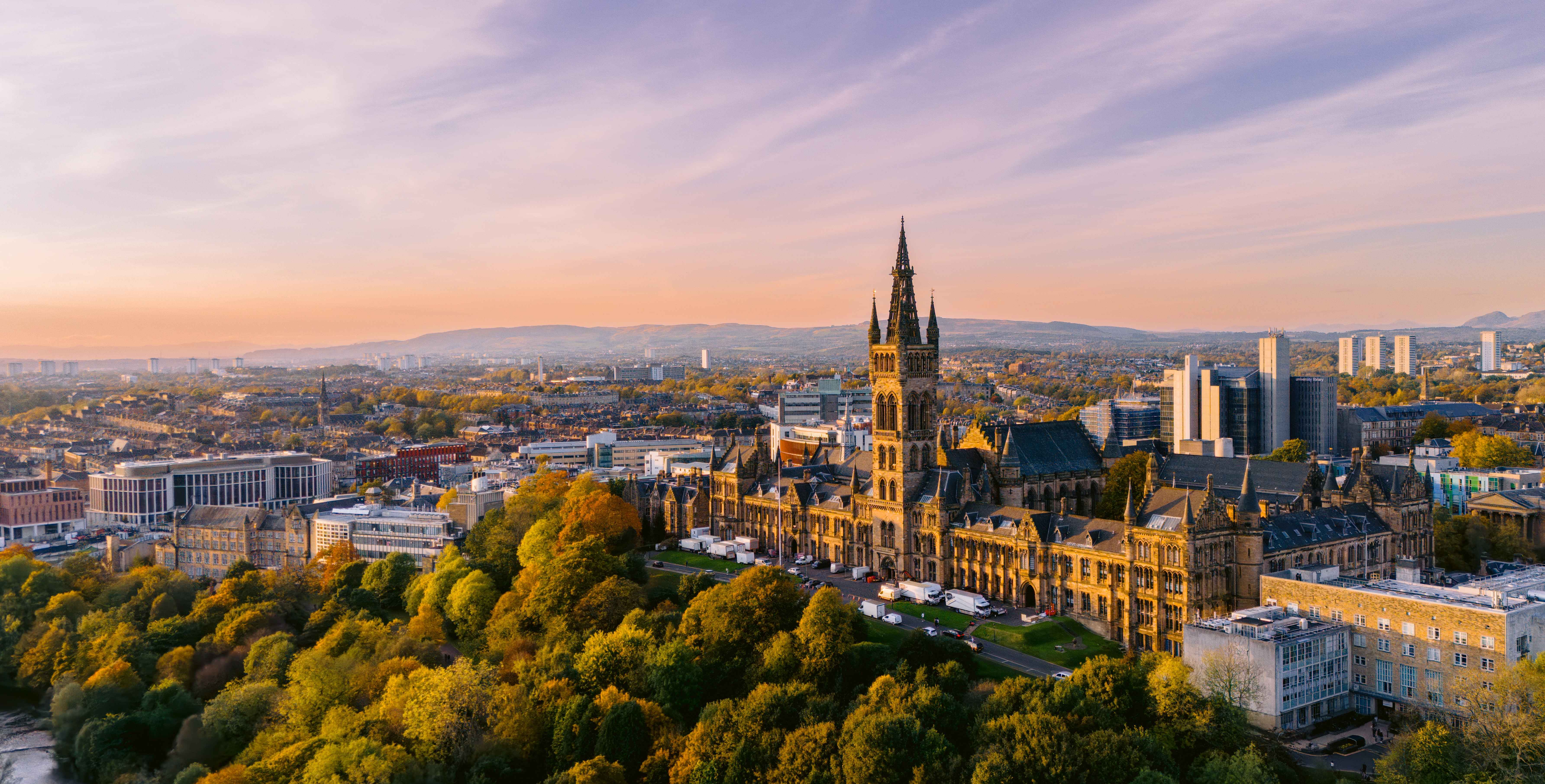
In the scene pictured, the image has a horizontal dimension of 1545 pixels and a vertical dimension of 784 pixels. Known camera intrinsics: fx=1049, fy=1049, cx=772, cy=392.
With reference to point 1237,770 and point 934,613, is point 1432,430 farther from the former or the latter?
point 1237,770

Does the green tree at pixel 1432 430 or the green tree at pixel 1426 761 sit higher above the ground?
the green tree at pixel 1432 430

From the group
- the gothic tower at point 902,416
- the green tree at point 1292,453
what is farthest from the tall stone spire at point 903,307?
the green tree at point 1292,453

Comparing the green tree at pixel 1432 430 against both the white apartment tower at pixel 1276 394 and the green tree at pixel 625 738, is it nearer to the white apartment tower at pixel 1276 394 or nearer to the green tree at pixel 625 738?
the white apartment tower at pixel 1276 394

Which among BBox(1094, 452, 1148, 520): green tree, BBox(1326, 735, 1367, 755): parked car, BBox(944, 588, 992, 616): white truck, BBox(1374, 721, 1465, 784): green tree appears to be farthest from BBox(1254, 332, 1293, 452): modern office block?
BBox(1374, 721, 1465, 784): green tree

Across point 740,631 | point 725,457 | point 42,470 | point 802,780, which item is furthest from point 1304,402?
point 42,470

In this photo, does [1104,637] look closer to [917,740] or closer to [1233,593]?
[1233,593]

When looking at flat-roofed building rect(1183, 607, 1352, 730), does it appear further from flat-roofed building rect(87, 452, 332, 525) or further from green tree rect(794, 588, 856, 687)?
flat-roofed building rect(87, 452, 332, 525)

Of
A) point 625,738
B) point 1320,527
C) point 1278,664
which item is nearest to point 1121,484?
point 1320,527
